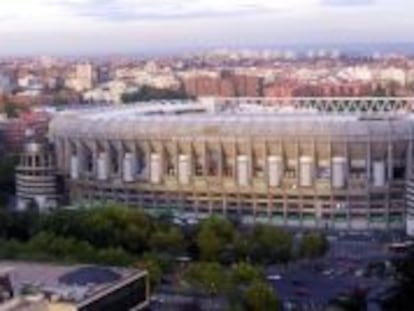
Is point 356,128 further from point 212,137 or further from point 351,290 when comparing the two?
point 351,290

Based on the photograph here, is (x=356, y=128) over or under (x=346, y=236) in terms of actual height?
over

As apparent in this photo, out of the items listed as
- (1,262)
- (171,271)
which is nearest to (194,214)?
(171,271)

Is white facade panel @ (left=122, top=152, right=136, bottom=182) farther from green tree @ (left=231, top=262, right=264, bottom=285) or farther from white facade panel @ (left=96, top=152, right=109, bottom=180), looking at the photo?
green tree @ (left=231, top=262, right=264, bottom=285)

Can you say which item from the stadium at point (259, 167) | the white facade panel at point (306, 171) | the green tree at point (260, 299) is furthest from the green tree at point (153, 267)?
the white facade panel at point (306, 171)

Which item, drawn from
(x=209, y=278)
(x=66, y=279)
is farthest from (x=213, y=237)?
(x=66, y=279)

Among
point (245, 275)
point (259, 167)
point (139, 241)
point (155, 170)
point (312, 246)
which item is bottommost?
point (312, 246)

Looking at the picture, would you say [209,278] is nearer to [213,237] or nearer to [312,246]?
[213,237]
